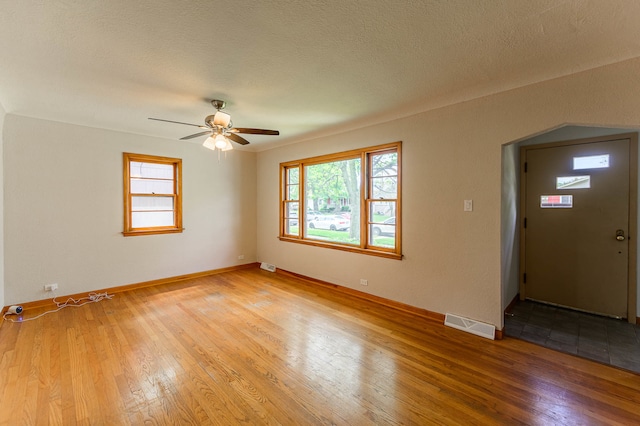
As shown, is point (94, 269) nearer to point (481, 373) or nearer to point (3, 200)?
point (3, 200)

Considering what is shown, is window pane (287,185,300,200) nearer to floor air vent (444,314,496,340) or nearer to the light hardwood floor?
the light hardwood floor

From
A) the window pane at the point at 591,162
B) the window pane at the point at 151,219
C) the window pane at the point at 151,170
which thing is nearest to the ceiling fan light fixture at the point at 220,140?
the window pane at the point at 151,170

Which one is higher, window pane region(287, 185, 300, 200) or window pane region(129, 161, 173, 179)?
window pane region(129, 161, 173, 179)

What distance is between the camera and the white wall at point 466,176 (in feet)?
7.77

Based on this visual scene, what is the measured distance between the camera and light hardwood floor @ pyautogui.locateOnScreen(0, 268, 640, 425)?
187 centimetres

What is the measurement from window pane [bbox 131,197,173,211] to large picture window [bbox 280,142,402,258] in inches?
81.9

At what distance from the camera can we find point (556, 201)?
3.85 m

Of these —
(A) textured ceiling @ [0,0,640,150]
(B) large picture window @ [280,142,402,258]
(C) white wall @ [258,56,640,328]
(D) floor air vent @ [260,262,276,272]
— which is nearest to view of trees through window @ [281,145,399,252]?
(B) large picture window @ [280,142,402,258]

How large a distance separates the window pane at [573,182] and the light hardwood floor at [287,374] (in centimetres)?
232

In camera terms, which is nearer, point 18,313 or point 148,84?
point 148,84

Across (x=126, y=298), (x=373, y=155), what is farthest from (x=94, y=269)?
(x=373, y=155)

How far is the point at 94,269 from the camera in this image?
4.25 m

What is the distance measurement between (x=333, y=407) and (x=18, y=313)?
13.8 feet

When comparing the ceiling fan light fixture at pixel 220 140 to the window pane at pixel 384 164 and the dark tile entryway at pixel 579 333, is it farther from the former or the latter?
the dark tile entryway at pixel 579 333
